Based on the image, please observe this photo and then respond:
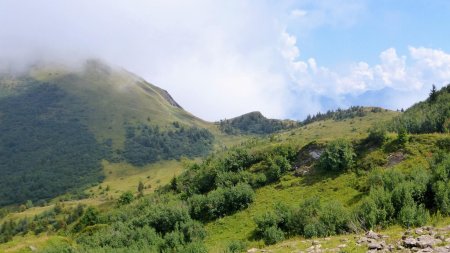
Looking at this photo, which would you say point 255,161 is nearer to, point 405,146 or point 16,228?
point 405,146

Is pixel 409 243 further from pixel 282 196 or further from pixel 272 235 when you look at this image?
pixel 282 196

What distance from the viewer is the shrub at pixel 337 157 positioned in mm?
63469

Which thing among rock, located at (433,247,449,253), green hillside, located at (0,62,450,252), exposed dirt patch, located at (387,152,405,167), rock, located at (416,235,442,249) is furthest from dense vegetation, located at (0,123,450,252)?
rock, located at (433,247,449,253)

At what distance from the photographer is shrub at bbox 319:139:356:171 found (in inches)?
2499

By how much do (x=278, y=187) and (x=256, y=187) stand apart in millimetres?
4829

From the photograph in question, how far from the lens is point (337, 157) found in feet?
211

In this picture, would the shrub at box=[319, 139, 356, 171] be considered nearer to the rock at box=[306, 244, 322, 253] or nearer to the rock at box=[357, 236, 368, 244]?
the rock at box=[306, 244, 322, 253]

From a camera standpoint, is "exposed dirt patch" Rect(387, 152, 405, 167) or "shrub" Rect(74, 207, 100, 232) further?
"shrub" Rect(74, 207, 100, 232)

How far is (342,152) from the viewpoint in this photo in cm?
6412

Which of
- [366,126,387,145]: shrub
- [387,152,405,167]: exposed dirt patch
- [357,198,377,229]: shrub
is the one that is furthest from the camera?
[366,126,387,145]: shrub

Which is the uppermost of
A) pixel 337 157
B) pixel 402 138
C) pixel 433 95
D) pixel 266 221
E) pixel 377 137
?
pixel 433 95

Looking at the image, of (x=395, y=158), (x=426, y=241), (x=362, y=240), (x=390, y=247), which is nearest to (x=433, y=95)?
(x=395, y=158)

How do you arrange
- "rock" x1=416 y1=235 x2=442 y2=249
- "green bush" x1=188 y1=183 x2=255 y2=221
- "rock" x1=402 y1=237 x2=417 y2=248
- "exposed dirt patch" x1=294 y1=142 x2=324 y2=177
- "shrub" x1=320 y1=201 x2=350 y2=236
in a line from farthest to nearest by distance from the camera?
1. "exposed dirt patch" x1=294 y1=142 x2=324 y2=177
2. "green bush" x1=188 y1=183 x2=255 y2=221
3. "shrub" x1=320 y1=201 x2=350 y2=236
4. "rock" x1=402 y1=237 x2=417 y2=248
5. "rock" x1=416 y1=235 x2=442 y2=249

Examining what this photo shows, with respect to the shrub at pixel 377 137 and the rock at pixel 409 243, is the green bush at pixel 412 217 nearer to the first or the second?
the rock at pixel 409 243
